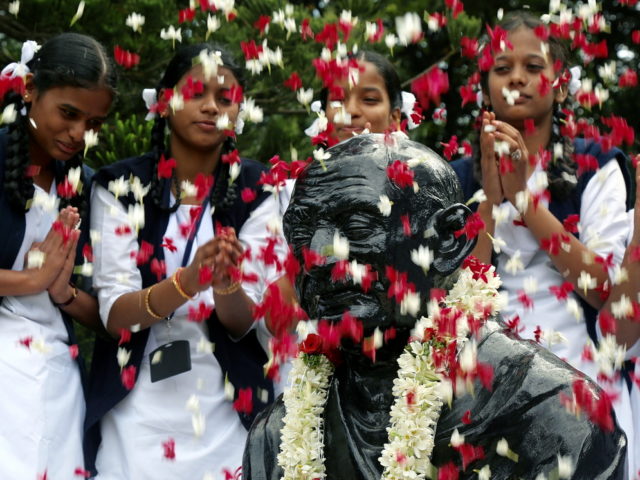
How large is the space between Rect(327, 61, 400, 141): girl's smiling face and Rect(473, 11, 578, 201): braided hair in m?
0.42

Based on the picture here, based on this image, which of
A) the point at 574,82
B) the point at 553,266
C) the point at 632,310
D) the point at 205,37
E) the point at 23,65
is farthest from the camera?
the point at 205,37

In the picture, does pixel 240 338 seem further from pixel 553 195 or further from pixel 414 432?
pixel 414 432

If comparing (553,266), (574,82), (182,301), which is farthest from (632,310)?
(182,301)

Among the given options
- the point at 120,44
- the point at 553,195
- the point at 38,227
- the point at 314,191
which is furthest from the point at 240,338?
the point at 120,44

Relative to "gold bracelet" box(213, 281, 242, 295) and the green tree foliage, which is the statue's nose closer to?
"gold bracelet" box(213, 281, 242, 295)

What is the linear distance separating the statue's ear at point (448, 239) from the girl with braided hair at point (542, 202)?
1198 millimetres

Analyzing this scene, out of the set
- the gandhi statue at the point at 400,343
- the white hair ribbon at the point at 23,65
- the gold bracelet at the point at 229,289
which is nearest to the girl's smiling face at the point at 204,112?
the white hair ribbon at the point at 23,65

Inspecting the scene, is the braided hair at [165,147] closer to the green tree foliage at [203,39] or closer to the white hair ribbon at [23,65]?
the white hair ribbon at [23,65]

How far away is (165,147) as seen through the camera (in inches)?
195

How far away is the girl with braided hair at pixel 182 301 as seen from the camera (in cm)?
428

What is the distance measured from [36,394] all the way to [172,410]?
552mm

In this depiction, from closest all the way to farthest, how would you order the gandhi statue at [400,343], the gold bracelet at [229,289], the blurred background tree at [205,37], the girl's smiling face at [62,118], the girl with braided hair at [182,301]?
the gandhi statue at [400,343]
the gold bracelet at [229,289]
the girl with braided hair at [182,301]
the girl's smiling face at [62,118]
the blurred background tree at [205,37]

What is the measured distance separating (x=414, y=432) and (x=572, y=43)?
2673 millimetres

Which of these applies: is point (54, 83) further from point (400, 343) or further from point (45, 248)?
point (400, 343)
